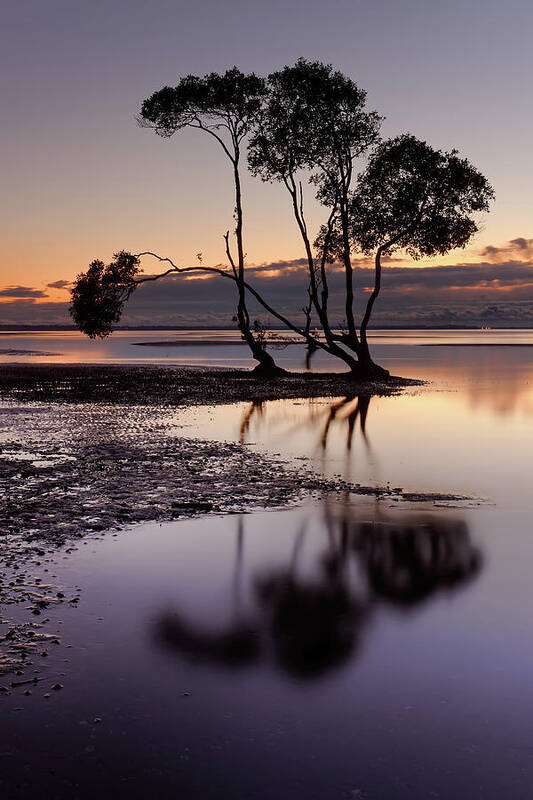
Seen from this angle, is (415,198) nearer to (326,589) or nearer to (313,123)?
(313,123)

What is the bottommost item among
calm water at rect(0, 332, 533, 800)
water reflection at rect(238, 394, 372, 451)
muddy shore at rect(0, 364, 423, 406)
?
calm water at rect(0, 332, 533, 800)

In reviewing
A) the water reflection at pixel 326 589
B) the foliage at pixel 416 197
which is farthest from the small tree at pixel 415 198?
the water reflection at pixel 326 589

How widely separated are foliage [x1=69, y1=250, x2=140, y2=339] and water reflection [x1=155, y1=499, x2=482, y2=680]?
1439 inches

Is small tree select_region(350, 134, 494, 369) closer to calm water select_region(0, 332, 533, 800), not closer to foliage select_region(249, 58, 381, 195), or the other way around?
foliage select_region(249, 58, 381, 195)

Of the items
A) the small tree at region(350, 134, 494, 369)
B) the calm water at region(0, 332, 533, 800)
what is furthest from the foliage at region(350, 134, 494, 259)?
the calm water at region(0, 332, 533, 800)

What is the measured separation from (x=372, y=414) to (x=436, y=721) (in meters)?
25.9

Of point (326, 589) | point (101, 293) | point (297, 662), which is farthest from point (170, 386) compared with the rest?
point (297, 662)

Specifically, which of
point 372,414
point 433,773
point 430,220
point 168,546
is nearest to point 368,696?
point 433,773

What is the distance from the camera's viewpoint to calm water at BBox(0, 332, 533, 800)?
5566 mm

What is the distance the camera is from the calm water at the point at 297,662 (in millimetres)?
5566

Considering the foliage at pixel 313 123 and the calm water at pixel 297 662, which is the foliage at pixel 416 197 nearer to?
the foliage at pixel 313 123

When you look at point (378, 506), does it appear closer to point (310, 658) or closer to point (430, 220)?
point (310, 658)

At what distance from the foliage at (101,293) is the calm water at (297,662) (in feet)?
117

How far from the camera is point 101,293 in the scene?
4759cm
